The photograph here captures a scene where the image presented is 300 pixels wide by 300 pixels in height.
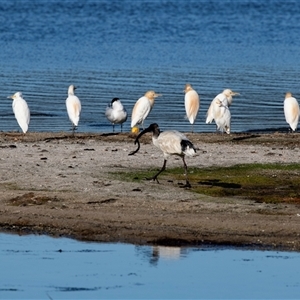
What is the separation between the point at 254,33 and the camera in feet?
173

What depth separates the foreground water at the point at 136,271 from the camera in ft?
33.8

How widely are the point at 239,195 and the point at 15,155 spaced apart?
416 cm

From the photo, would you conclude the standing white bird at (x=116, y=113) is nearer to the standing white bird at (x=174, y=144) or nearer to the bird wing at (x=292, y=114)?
the bird wing at (x=292, y=114)

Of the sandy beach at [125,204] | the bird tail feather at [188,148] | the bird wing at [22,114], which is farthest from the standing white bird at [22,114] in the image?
the bird tail feather at [188,148]

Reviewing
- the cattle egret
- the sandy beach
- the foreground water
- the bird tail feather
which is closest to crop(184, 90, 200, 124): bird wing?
the cattle egret

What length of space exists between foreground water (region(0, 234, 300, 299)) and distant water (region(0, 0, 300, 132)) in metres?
10.8

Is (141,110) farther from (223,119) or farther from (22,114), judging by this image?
(22,114)

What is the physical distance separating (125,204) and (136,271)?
2.81m

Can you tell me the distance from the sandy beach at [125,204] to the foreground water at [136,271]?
423 mm

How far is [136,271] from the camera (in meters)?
11.1

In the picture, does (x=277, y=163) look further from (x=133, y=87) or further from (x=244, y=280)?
(x=133, y=87)

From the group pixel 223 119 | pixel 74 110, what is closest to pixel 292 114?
pixel 223 119

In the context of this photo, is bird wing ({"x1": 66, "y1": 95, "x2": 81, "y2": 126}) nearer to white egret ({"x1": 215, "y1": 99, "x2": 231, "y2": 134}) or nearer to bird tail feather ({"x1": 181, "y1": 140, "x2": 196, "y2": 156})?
white egret ({"x1": 215, "y1": 99, "x2": 231, "y2": 134})

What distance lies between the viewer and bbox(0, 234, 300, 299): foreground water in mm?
10312
